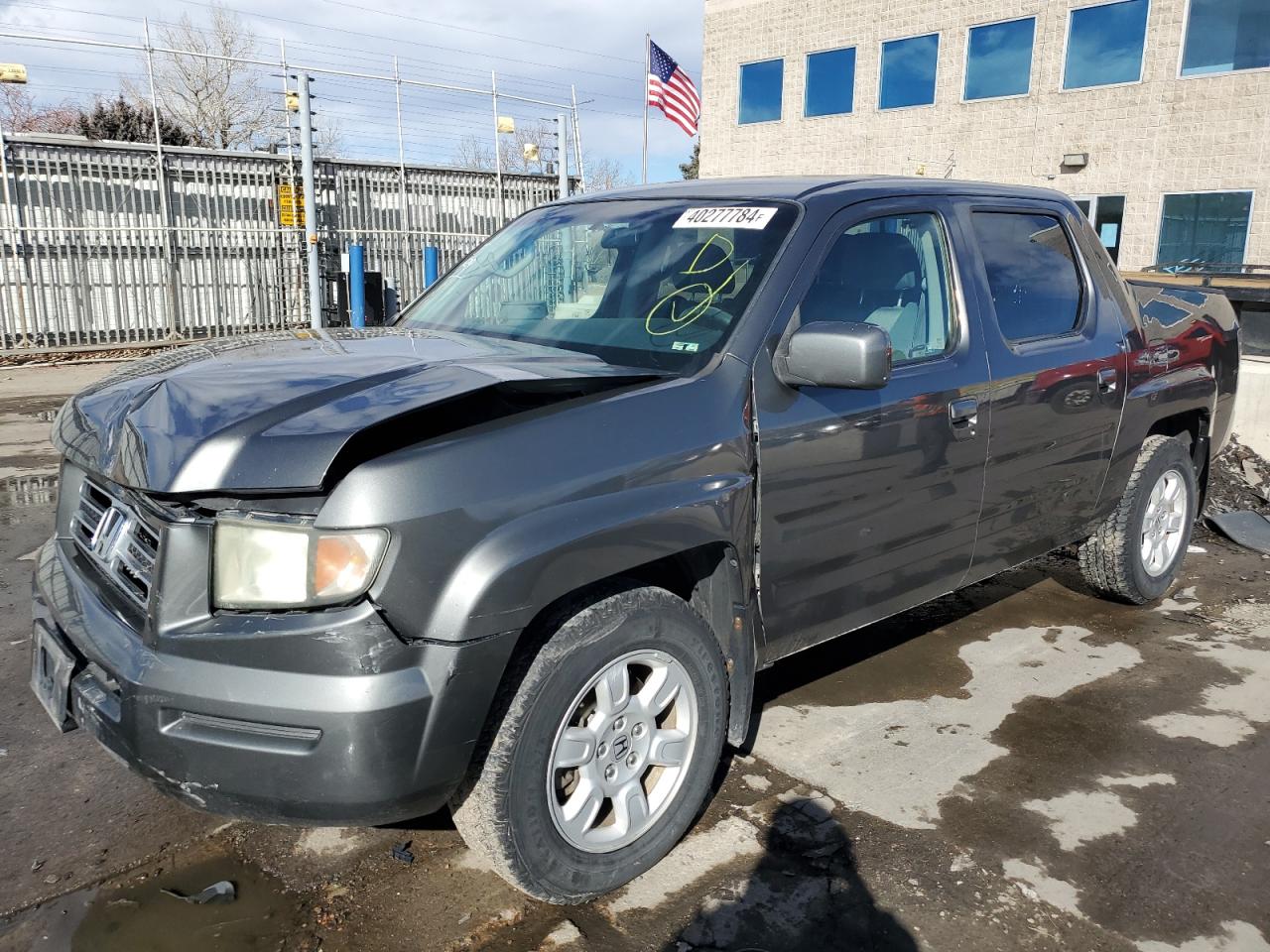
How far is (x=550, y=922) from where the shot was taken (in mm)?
2559

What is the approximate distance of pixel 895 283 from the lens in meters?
3.43

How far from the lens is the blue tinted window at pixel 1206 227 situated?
658 inches

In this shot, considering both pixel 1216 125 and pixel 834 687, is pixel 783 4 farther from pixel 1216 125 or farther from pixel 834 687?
pixel 834 687

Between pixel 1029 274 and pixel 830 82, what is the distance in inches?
785

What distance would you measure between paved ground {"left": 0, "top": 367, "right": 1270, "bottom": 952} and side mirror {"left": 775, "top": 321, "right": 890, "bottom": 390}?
1326 mm

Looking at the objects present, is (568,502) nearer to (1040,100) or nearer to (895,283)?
(895,283)

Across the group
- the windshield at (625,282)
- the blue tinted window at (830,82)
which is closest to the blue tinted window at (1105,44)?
the blue tinted window at (830,82)

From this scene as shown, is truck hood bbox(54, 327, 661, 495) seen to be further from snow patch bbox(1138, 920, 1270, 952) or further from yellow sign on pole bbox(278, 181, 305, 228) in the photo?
yellow sign on pole bbox(278, 181, 305, 228)

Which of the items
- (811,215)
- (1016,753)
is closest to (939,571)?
(1016,753)

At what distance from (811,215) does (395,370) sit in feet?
4.56

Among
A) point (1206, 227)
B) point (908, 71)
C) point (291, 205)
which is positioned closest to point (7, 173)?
point (291, 205)

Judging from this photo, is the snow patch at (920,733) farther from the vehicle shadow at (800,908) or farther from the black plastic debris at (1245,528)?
the black plastic debris at (1245,528)

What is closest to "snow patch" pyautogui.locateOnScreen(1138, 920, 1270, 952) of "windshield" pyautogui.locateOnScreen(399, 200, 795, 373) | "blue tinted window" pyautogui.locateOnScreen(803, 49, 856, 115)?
"windshield" pyautogui.locateOnScreen(399, 200, 795, 373)

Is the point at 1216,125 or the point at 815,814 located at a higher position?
the point at 1216,125
